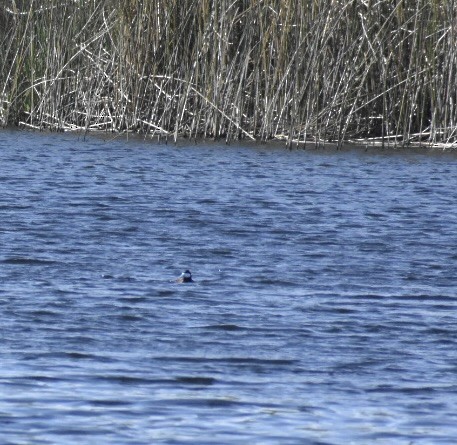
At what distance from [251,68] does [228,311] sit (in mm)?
10656

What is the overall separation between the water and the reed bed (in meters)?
2.60

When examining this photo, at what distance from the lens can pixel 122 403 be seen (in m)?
5.10

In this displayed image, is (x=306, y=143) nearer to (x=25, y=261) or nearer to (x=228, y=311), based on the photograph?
(x=25, y=261)

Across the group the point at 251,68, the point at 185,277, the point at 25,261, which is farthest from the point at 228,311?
the point at 251,68

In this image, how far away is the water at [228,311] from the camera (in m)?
4.98

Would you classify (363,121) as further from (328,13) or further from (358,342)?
(358,342)

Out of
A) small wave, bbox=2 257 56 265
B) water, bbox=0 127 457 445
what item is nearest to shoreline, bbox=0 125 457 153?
water, bbox=0 127 457 445

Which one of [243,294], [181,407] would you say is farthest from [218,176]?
[181,407]

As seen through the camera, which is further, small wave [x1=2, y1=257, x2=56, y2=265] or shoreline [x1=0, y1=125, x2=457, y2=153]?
shoreline [x1=0, y1=125, x2=457, y2=153]

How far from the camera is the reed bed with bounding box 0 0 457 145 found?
16297 millimetres

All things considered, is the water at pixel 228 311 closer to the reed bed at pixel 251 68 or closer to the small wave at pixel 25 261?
the small wave at pixel 25 261

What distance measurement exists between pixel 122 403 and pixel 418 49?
38.5 feet

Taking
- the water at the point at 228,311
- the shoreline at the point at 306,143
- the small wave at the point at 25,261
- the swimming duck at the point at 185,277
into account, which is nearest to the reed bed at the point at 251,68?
the shoreline at the point at 306,143

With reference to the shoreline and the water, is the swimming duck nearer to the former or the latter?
the water
